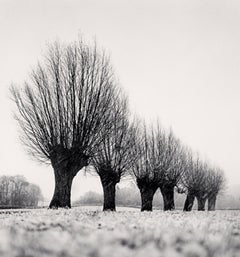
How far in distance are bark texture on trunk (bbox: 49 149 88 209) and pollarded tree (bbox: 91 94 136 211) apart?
16.5ft

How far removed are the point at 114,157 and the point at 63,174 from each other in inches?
274

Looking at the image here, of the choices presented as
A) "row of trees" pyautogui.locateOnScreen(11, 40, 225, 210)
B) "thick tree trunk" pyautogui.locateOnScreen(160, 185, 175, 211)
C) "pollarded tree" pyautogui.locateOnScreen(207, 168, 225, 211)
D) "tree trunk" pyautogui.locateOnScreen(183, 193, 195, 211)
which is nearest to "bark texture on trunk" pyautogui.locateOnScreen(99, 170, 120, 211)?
"row of trees" pyautogui.locateOnScreen(11, 40, 225, 210)

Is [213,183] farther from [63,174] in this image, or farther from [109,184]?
[63,174]

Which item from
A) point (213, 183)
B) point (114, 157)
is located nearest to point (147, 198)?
point (114, 157)

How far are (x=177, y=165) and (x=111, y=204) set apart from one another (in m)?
14.6

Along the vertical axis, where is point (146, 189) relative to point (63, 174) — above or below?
below

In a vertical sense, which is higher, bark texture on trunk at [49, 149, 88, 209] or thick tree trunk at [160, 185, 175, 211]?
bark texture on trunk at [49, 149, 88, 209]

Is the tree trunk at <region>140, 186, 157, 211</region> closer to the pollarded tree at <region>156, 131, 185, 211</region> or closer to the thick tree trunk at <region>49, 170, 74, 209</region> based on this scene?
the pollarded tree at <region>156, 131, 185, 211</region>

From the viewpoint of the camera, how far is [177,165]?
3562 centimetres

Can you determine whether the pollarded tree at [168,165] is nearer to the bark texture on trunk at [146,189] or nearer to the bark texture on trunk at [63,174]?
the bark texture on trunk at [146,189]

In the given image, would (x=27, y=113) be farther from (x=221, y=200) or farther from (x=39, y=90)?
(x=221, y=200)

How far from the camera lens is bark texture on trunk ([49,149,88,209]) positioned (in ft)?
58.1

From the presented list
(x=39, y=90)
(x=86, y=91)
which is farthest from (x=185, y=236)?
(x=39, y=90)

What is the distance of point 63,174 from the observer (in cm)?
1794
